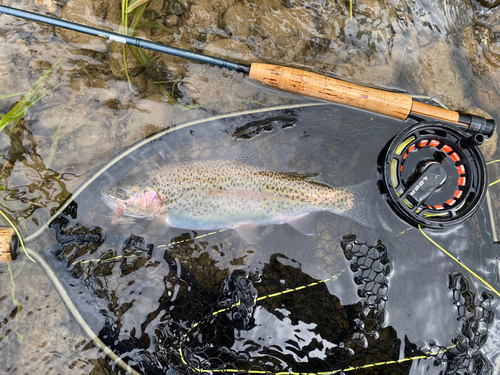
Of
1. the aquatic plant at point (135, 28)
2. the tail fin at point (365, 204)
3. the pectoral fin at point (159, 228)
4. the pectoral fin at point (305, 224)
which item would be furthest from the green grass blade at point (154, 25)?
the tail fin at point (365, 204)

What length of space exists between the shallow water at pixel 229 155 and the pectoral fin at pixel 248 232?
0.11 m

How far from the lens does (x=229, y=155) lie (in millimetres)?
3191

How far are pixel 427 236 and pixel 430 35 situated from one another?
225 centimetres

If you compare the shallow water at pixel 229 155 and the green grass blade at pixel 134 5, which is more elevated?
the green grass blade at pixel 134 5

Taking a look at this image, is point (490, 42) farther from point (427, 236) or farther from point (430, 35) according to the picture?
point (427, 236)

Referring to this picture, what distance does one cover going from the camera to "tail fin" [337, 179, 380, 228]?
301cm

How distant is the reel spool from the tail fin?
0.14 m

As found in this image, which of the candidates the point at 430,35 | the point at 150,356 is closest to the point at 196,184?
the point at 150,356

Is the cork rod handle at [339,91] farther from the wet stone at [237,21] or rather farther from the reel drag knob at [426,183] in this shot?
the wet stone at [237,21]

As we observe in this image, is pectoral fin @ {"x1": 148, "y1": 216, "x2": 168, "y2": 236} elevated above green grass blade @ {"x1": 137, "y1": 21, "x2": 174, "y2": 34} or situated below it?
below

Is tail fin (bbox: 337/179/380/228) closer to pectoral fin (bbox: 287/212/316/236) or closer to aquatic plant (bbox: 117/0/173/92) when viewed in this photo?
pectoral fin (bbox: 287/212/316/236)

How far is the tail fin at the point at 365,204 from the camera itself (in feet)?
9.86

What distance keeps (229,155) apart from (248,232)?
836 millimetres

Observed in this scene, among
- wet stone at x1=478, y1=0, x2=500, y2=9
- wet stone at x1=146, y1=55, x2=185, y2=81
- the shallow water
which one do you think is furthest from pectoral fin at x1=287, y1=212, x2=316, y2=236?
wet stone at x1=478, y1=0, x2=500, y2=9
